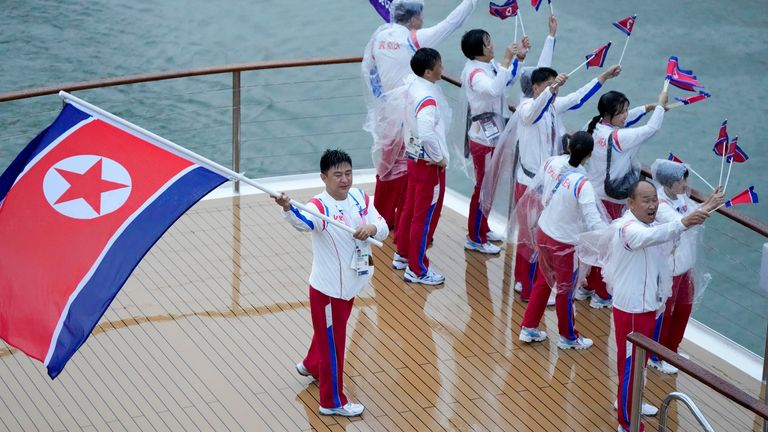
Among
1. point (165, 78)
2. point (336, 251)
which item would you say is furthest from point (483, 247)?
point (165, 78)

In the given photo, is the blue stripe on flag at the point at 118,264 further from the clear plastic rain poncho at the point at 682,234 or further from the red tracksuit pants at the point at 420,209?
the clear plastic rain poncho at the point at 682,234

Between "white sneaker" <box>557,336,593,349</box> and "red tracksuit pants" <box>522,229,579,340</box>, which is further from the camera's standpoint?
"white sneaker" <box>557,336,593,349</box>

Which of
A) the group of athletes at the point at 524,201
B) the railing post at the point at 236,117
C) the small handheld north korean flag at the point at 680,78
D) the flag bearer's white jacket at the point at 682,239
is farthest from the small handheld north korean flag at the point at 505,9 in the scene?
the railing post at the point at 236,117

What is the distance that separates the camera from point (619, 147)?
7156 millimetres

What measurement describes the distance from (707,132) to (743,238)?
7.67 feet

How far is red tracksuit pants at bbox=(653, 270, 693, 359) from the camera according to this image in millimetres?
6898

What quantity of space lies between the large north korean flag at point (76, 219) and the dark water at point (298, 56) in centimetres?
854

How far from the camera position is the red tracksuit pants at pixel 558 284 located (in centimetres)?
702

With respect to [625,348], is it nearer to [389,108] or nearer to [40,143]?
[389,108]

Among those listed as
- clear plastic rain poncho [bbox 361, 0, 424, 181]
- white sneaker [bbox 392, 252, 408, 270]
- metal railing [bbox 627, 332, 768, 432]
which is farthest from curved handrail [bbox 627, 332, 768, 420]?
clear plastic rain poncho [bbox 361, 0, 424, 181]

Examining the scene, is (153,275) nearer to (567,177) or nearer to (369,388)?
(369,388)

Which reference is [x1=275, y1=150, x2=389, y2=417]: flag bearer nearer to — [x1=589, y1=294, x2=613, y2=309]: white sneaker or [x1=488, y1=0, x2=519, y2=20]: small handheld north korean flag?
[x1=488, y1=0, x2=519, y2=20]: small handheld north korean flag

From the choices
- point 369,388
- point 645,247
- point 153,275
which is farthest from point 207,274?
point 645,247

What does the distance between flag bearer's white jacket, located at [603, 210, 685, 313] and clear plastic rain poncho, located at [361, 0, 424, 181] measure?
7.62 feet
